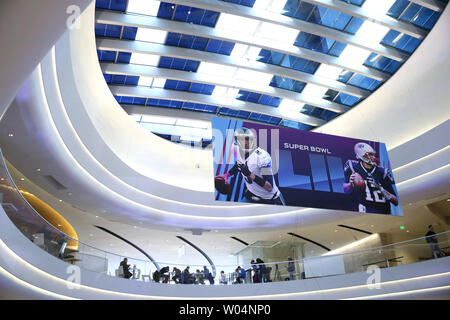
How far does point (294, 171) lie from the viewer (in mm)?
9469

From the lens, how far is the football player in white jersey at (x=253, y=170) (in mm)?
9055

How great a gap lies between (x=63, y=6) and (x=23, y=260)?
19.4 ft

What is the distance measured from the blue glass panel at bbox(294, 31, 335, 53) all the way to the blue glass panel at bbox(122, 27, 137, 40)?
16.5 ft

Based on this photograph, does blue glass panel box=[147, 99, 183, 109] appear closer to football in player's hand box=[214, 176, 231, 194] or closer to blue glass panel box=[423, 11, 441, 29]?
football in player's hand box=[214, 176, 231, 194]

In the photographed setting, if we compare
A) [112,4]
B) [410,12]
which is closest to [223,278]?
[112,4]

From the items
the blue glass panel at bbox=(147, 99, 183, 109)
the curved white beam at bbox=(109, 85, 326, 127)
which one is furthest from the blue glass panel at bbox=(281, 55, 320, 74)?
the blue glass panel at bbox=(147, 99, 183, 109)

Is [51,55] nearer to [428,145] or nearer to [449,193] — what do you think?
[428,145]

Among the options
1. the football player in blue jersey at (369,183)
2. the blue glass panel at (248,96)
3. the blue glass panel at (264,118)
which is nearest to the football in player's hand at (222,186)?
the football player in blue jersey at (369,183)

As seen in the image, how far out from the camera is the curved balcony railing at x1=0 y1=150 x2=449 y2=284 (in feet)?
29.0

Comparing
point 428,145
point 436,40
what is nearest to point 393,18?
point 436,40

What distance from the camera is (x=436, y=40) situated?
13.4 m

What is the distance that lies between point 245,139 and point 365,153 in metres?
3.05

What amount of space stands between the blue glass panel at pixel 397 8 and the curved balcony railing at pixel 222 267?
649cm

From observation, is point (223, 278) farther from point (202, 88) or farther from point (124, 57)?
point (124, 57)
